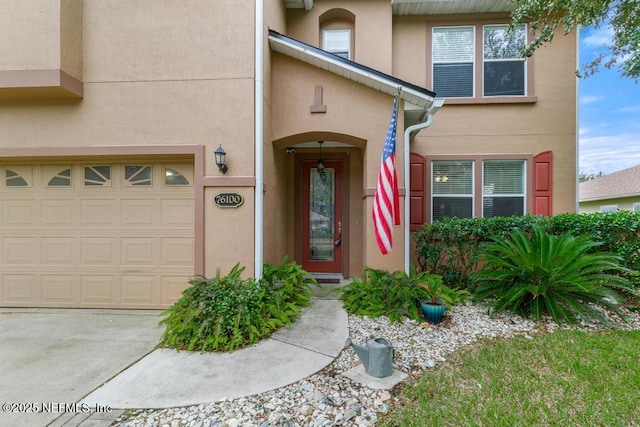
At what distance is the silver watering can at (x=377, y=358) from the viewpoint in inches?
110

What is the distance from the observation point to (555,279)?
4.04 metres

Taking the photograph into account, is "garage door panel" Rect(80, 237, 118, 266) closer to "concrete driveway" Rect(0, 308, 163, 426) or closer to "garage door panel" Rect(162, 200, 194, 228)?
"concrete driveway" Rect(0, 308, 163, 426)

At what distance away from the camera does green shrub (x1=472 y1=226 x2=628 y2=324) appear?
396 centimetres

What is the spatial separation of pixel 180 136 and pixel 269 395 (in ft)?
12.8

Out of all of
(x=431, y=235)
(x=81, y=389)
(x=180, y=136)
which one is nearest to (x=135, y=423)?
(x=81, y=389)

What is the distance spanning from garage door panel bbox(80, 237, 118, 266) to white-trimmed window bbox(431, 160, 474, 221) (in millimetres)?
6497

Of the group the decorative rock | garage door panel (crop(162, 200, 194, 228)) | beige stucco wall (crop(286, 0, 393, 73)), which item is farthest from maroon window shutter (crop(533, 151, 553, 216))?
garage door panel (crop(162, 200, 194, 228))

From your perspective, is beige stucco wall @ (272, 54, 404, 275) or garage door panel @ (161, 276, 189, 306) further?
beige stucco wall @ (272, 54, 404, 275)

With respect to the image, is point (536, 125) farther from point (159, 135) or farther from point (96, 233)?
point (96, 233)

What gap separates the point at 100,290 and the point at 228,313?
2895mm

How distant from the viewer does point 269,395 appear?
8.51 feet

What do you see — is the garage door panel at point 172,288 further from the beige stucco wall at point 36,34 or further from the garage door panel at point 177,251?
the beige stucco wall at point 36,34

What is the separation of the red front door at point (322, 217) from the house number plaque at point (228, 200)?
2443 millimetres

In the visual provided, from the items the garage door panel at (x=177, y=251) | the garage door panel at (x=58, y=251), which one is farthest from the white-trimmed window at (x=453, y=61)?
the garage door panel at (x=58, y=251)
